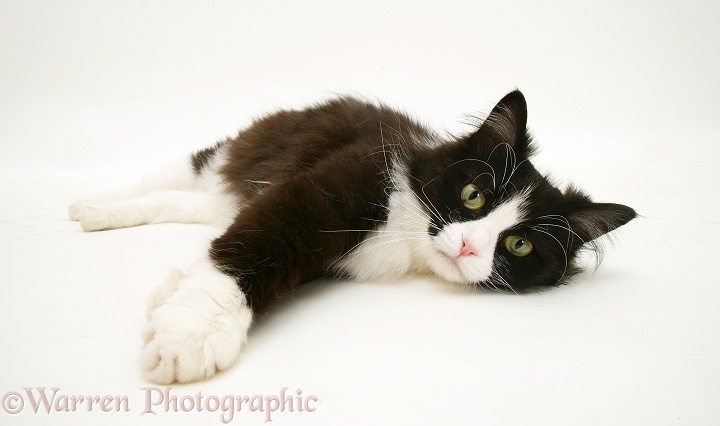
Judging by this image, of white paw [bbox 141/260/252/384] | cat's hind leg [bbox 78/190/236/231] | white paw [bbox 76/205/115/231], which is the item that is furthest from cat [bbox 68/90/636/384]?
white paw [bbox 76/205/115/231]

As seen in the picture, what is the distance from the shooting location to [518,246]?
198cm

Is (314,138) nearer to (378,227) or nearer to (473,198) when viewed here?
(378,227)

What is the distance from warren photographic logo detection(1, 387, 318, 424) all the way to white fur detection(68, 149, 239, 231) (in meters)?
1.58

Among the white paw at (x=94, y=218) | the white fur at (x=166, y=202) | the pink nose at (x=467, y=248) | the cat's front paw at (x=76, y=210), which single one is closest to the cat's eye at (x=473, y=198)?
the pink nose at (x=467, y=248)

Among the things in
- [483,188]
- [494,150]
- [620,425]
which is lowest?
[620,425]

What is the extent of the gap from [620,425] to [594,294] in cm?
91

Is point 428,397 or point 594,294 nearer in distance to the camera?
point 428,397

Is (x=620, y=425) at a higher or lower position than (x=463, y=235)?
lower

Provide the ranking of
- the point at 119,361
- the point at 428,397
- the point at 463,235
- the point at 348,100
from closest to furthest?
the point at 428,397
the point at 119,361
the point at 463,235
the point at 348,100

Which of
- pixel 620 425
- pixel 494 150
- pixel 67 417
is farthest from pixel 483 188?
pixel 67 417

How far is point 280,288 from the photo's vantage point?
5.49ft

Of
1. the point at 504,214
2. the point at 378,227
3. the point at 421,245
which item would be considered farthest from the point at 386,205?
the point at 504,214

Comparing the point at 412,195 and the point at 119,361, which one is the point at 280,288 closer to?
the point at 119,361

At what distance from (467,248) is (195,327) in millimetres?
1017
